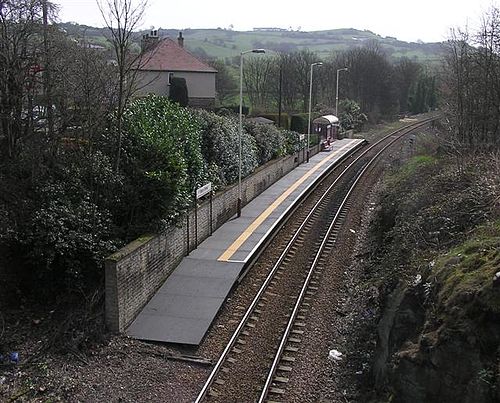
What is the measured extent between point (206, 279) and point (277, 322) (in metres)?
2.82

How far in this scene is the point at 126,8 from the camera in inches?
625

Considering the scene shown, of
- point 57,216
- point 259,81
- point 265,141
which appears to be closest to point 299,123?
point 265,141

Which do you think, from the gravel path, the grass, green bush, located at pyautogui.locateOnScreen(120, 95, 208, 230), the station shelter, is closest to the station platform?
the gravel path

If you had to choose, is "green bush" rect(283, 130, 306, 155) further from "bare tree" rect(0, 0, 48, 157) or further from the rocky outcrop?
the rocky outcrop

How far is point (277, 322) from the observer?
13797 mm

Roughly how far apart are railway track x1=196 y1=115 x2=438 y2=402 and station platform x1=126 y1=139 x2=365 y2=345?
2.62ft

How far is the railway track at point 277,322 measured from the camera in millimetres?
10961

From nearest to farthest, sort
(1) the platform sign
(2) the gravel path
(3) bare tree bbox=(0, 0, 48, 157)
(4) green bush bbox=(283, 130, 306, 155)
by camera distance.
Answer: (2) the gravel path, (3) bare tree bbox=(0, 0, 48, 157), (1) the platform sign, (4) green bush bbox=(283, 130, 306, 155)

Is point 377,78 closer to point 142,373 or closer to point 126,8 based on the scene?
point 126,8

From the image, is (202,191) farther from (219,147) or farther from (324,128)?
(324,128)

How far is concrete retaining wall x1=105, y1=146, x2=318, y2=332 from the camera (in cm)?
1274

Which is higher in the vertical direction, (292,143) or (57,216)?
(57,216)

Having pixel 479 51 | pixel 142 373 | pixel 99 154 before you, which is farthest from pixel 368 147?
pixel 142 373

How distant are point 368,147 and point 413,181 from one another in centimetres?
2788
